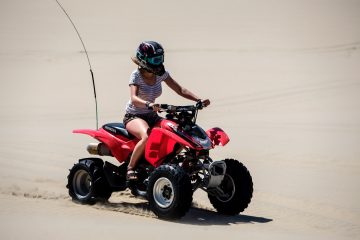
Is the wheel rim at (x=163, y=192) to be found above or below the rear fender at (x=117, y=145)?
below

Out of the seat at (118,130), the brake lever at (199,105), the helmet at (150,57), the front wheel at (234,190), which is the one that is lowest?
the front wheel at (234,190)

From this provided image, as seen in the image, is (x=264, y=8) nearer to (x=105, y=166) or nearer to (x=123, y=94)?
(x=123, y=94)

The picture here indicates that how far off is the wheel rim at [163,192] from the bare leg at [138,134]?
51 centimetres

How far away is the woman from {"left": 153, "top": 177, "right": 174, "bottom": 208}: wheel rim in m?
0.51

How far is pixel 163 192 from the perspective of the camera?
7.86 m

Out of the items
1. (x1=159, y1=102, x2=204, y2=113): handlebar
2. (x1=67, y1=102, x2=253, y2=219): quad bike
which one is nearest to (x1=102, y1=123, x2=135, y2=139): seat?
(x1=67, y1=102, x2=253, y2=219): quad bike

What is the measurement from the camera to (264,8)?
41312 millimetres

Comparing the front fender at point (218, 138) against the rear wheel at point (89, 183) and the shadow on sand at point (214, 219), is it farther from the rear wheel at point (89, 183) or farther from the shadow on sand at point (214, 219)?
the rear wheel at point (89, 183)

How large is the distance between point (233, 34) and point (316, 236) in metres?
26.7

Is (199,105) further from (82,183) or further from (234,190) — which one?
(82,183)

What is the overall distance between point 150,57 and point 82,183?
1940 millimetres

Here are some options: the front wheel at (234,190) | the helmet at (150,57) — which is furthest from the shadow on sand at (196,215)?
the helmet at (150,57)

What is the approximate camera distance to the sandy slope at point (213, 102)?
7953 mm

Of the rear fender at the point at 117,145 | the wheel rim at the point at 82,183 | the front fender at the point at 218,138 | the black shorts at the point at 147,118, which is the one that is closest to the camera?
the front fender at the point at 218,138
